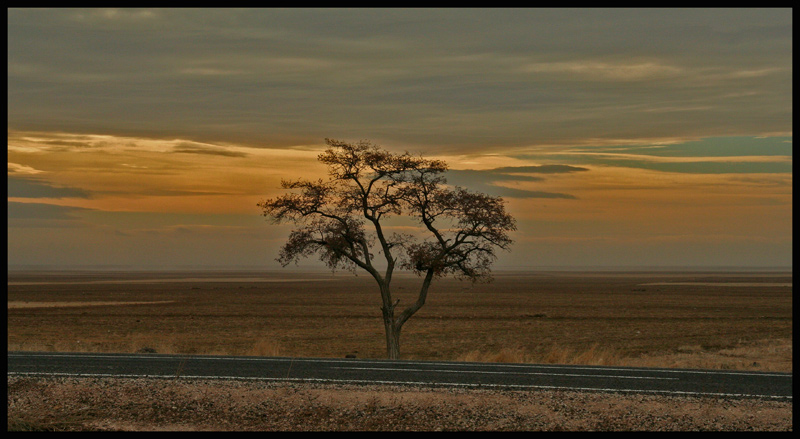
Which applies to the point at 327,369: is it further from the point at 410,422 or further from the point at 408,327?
the point at 408,327

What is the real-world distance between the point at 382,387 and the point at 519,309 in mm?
60310

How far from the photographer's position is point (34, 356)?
2223 centimetres

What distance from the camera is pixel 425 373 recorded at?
19219 millimetres

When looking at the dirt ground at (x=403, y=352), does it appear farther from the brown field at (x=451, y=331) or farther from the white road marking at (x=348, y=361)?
the white road marking at (x=348, y=361)

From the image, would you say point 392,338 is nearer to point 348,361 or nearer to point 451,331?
point 348,361

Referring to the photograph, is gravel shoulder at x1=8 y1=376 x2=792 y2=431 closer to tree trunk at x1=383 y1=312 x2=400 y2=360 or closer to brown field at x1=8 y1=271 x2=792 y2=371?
brown field at x1=8 y1=271 x2=792 y2=371

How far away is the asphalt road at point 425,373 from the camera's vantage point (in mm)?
17281

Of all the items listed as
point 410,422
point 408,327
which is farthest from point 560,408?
point 408,327

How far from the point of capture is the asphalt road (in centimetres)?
1728

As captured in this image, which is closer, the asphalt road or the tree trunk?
the asphalt road

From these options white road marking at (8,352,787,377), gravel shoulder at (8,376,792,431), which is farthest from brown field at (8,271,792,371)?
gravel shoulder at (8,376,792,431)

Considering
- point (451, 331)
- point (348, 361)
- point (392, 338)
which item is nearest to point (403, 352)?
point (392, 338)

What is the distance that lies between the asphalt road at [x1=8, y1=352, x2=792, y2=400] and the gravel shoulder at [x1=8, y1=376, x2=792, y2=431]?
104 centimetres
